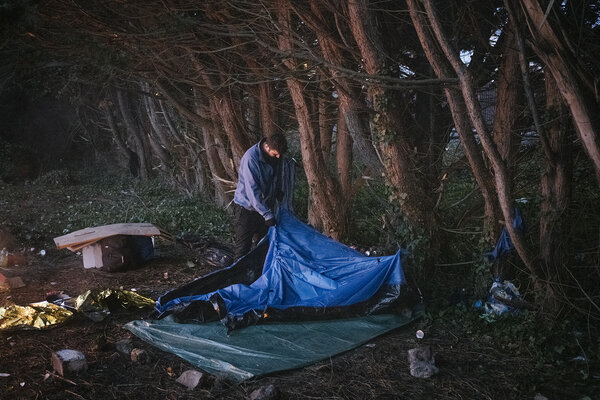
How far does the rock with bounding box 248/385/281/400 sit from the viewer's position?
3.37m

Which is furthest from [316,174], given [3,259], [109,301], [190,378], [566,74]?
[3,259]

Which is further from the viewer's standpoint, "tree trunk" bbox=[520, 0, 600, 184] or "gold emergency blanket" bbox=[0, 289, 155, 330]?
"gold emergency blanket" bbox=[0, 289, 155, 330]

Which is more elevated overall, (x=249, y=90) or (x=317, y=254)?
(x=249, y=90)

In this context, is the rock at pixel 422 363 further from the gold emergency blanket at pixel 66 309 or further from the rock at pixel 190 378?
the gold emergency blanket at pixel 66 309

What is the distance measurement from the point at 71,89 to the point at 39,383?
41.7 ft

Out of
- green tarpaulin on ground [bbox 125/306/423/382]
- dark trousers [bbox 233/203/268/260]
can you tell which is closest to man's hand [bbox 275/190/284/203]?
dark trousers [bbox 233/203/268/260]

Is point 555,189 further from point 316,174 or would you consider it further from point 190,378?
point 316,174

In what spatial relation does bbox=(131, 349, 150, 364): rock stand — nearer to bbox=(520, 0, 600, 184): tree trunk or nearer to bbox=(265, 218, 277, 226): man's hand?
bbox=(265, 218, 277, 226): man's hand

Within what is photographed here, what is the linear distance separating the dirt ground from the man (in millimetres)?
→ 1696

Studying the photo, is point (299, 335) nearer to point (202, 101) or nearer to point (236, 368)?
point (236, 368)

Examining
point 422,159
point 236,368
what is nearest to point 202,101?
point 422,159

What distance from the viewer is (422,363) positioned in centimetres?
383

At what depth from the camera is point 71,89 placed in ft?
47.9

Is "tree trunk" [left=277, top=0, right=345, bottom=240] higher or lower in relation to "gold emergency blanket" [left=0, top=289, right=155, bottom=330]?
higher
